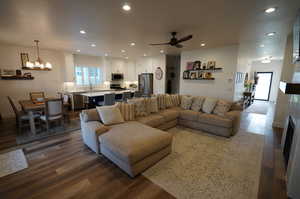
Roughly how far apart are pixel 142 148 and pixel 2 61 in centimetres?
655

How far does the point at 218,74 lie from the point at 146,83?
419cm

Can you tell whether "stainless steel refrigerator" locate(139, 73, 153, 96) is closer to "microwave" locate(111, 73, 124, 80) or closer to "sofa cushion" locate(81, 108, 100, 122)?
"microwave" locate(111, 73, 124, 80)

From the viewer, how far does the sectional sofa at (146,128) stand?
2.21 metres

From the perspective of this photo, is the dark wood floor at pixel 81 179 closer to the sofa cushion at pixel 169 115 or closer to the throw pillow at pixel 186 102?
the sofa cushion at pixel 169 115

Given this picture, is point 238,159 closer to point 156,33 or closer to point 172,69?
point 156,33

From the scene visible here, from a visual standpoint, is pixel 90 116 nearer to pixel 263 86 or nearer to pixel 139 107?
pixel 139 107

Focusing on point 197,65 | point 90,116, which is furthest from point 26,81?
point 197,65

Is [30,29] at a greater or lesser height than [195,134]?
greater

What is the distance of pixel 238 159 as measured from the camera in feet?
8.90

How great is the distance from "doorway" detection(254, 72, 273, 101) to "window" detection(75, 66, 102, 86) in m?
11.3

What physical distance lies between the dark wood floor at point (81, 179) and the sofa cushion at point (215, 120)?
3.11ft

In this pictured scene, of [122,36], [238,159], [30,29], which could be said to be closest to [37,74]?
[30,29]

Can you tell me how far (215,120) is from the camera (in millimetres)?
3760

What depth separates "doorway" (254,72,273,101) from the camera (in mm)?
9690
